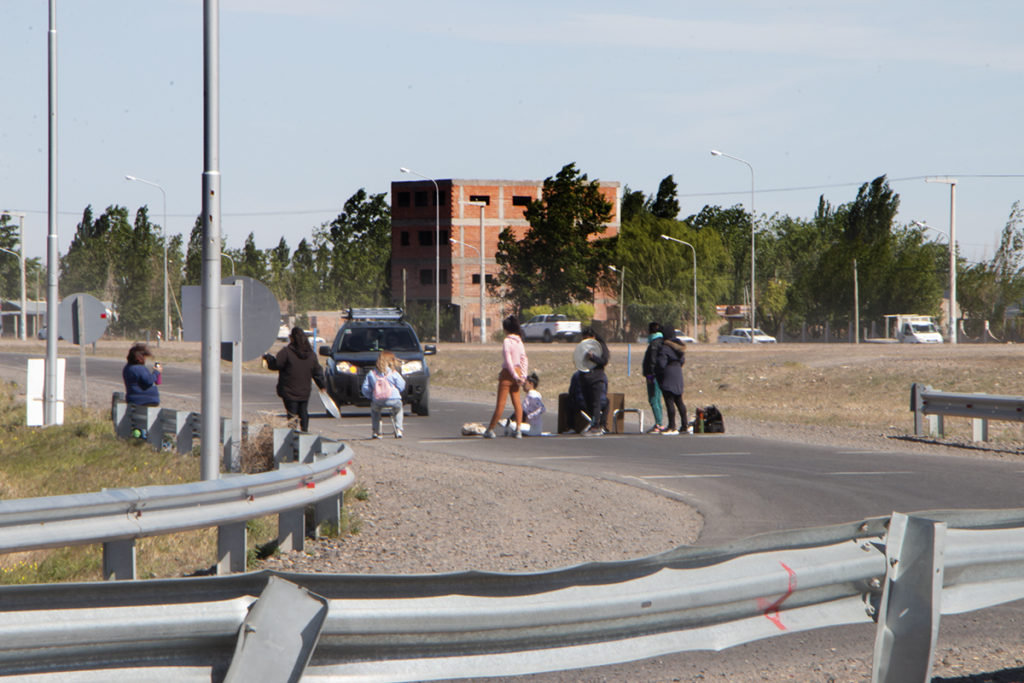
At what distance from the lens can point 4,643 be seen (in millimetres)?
3119

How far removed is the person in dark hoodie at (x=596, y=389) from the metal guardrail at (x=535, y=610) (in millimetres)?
14548

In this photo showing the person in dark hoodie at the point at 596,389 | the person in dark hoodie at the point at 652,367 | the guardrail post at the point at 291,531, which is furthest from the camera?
the person in dark hoodie at the point at 652,367

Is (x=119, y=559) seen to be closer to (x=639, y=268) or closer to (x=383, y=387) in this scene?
(x=383, y=387)

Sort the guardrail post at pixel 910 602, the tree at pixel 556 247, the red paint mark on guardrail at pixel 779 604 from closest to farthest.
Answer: the red paint mark on guardrail at pixel 779 604, the guardrail post at pixel 910 602, the tree at pixel 556 247

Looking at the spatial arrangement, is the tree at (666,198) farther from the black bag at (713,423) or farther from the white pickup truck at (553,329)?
the black bag at (713,423)

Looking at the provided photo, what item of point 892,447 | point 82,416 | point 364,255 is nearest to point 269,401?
point 82,416

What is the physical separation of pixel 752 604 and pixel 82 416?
20.3 metres

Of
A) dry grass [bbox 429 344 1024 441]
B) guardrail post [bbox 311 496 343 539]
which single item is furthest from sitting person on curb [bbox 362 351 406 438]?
guardrail post [bbox 311 496 343 539]

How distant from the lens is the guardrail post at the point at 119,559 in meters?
6.32

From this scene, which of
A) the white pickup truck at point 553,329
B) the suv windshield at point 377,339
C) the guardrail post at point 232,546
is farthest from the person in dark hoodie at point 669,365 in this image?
the white pickup truck at point 553,329

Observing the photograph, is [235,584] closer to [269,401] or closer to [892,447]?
[892,447]

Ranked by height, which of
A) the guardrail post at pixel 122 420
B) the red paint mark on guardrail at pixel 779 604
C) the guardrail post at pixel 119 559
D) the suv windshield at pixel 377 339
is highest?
the suv windshield at pixel 377 339

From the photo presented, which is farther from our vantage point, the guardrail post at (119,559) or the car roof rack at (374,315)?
the car roof rack at (374,315)

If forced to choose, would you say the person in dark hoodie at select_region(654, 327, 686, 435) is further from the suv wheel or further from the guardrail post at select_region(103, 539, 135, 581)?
the guardrail post at select_region(103, 539, 135, 581)
